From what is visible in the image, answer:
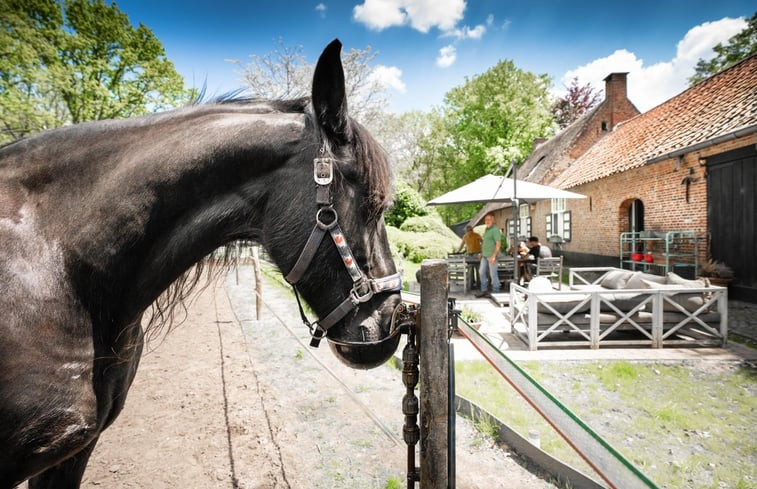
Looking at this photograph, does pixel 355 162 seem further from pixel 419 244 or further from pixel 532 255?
pixel 419 244

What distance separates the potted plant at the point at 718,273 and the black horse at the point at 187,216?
1021 cm

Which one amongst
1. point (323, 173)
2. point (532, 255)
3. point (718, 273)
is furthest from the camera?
point (532, 255)

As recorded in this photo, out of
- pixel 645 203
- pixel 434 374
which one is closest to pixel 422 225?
pixel 645 203

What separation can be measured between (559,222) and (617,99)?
316 inches

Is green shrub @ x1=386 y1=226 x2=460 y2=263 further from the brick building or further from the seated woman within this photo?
the brick building

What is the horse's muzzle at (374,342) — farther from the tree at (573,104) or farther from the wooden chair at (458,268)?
the tree at (573,104)

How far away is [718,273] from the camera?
8180 mm

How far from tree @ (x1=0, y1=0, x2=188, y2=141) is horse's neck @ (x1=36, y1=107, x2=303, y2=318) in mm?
16169

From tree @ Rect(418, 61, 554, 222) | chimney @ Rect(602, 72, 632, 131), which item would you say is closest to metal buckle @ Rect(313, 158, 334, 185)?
chimney @ Rect(602, 72, 632, 131)

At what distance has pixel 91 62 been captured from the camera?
1802 centimetres

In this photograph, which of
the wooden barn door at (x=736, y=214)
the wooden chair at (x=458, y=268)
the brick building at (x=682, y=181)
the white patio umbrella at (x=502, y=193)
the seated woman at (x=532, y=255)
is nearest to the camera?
the wooden barn door at (x=736, y=214)

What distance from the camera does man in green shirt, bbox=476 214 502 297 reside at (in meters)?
9.03

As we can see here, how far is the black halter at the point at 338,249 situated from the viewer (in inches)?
47.9

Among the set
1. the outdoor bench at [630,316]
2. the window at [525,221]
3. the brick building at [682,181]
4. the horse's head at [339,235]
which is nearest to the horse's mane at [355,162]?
the horse's head at [339,235]
